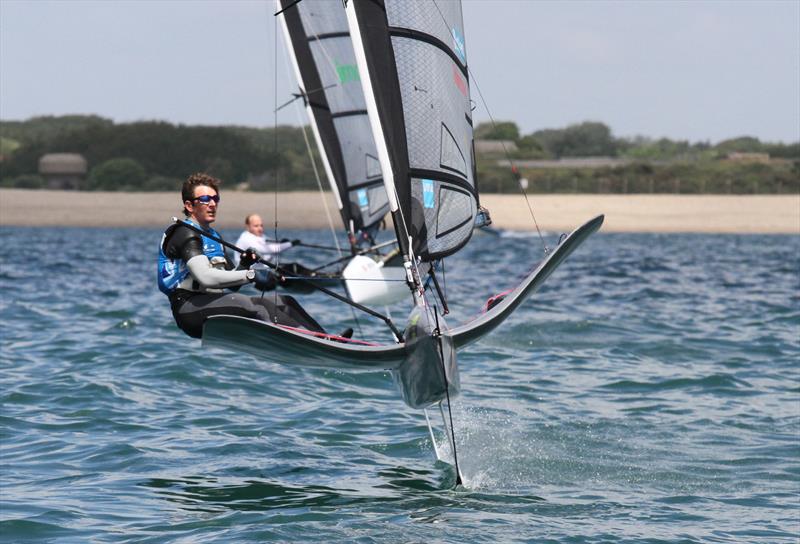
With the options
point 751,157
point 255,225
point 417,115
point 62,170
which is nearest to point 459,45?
point 417,115

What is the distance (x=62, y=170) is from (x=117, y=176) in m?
7.01

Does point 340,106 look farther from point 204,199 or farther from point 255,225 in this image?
point 204,199

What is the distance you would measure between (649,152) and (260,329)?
121417 millimetres

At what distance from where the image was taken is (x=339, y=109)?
18.7m

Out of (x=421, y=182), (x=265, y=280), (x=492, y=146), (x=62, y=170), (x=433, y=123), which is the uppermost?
(x=492, y=146)

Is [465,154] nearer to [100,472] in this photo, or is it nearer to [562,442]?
[562,442]

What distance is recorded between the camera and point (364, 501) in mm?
7918

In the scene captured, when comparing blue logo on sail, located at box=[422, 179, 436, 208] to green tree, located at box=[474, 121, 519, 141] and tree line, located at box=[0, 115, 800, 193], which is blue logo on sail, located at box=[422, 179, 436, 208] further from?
green tree, located at box=[474, 121, 519, 141]

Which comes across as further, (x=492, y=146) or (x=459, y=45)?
(x=492, y=146)

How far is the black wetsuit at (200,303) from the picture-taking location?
761 centimetres

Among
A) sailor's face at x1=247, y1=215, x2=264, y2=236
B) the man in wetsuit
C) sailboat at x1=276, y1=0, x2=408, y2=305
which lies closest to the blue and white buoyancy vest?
the man in wetsuit

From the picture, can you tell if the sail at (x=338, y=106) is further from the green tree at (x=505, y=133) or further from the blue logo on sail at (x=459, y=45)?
the green tree at (x=505, y=133)

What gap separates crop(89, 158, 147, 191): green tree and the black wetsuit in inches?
3195

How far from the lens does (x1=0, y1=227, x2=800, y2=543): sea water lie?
7449 mm
